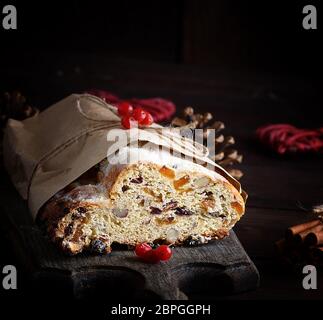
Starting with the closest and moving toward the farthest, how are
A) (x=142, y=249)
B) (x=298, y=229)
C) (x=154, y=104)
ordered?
(x=142, y=249) → (x=298, y=229) → (x=154, y=104)

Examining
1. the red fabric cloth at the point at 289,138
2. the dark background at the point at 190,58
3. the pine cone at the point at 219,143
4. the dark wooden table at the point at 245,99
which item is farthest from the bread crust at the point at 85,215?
the red fabric cloth at the point at 289,138

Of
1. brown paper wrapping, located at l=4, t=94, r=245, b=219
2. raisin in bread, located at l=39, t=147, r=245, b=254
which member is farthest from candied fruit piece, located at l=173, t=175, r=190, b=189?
brown paper wrapping, located at l=4, t=94, r=245, b=219

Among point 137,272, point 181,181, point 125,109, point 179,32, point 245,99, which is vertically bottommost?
point 137,272

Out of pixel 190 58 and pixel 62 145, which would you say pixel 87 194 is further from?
pixel 190 58

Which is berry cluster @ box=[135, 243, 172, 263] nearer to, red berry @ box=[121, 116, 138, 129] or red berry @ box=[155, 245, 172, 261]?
red berry @ box=[155, 245, 172, 261]

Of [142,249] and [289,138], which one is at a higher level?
[289,138]

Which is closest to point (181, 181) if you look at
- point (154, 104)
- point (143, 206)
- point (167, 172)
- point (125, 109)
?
point (167, 172)
